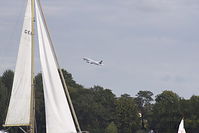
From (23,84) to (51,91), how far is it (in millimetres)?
1593

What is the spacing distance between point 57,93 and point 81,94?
82.5 metres

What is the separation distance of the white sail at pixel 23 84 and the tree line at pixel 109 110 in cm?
5922

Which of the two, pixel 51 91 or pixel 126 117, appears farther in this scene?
pixel 126 117

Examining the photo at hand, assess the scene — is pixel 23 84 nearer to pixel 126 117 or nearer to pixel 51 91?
pixel 51 91

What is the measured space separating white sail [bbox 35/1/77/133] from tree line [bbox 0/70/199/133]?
5979 centimetres

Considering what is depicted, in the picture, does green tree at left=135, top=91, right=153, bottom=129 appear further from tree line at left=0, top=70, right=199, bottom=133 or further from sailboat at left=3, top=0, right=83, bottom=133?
sailboat at left=3, top=0, right=83, bottom=133

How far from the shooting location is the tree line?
104 meters

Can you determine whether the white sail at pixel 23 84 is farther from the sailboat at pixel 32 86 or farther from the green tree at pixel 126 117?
the green tree at pixel 126 117

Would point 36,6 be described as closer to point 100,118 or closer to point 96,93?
point 100,118

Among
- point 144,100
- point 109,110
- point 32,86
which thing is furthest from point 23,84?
point 144,100

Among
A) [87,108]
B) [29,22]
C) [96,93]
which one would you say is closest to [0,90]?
[87,108]

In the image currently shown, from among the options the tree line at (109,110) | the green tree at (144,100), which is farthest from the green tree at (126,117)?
the green tree at (144,100)

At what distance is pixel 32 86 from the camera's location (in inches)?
1415

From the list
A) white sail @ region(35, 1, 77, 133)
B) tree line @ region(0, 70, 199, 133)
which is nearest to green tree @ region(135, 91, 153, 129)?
tree line @ region(0, 70, 199, 133)
